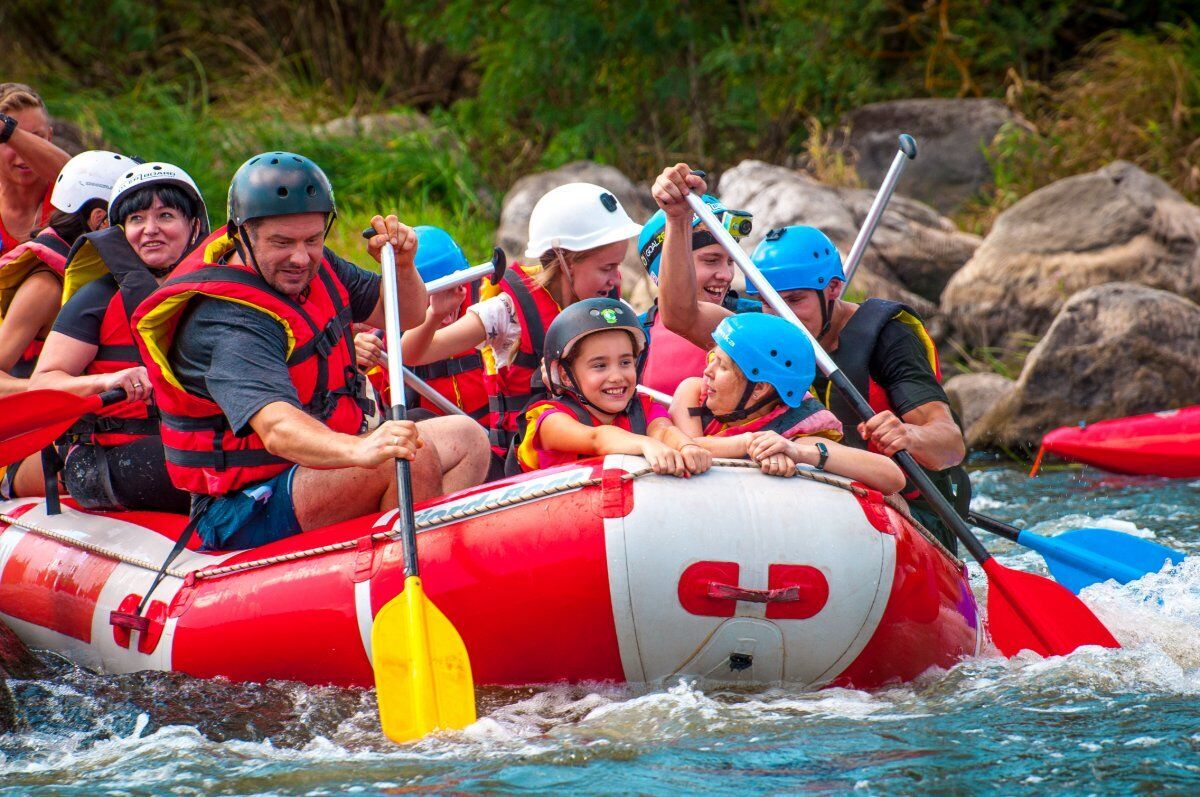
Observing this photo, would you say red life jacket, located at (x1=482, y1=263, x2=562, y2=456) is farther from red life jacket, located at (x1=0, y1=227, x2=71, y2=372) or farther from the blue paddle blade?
the blue paddle blade

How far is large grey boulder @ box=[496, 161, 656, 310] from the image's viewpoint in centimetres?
1082

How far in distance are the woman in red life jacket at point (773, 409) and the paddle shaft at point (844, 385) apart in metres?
0.12

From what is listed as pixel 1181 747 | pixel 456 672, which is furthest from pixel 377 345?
pixel 1181 747

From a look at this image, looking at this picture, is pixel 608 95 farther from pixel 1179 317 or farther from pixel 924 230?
pixel 1179 317

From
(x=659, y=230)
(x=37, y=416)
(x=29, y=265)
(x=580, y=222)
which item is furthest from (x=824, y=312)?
(x=29, y=265)

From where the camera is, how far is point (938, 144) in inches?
458

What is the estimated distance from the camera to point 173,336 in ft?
13.6

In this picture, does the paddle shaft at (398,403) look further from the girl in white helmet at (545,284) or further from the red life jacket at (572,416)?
the girl in white helmet at (545,284)

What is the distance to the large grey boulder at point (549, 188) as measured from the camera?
35.5 feet

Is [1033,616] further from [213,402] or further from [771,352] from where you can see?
[213,402]

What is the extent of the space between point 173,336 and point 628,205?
7253mm

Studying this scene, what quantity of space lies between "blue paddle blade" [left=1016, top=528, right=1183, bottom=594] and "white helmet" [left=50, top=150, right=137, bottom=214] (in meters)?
3.44

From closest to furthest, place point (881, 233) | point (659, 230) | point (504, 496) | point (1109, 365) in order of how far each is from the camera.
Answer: point (504, 496) → point (659, 230) → point (1109, 365) → point (881, 233)

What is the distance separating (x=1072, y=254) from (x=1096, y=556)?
5.02 meters
